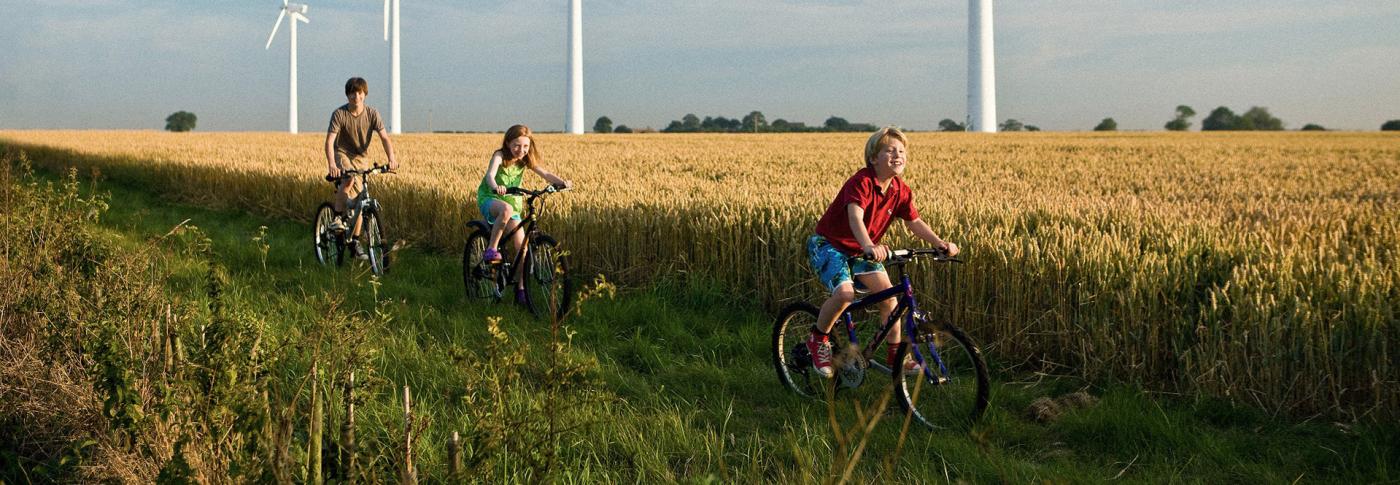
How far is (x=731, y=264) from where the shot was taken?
7.65 meters

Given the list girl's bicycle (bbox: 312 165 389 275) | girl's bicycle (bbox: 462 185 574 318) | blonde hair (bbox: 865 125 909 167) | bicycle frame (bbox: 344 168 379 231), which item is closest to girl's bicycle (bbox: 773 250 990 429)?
blonde hair (bbox: 865 125 909 167)

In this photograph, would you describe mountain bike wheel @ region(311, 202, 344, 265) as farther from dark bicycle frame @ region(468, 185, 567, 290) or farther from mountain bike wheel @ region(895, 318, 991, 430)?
mountain bike wheel @ region(895, 318, 991, 430)

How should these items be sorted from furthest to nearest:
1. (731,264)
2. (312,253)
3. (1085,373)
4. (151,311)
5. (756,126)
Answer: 1. (756,126)
2. (312,253)
3. (731,264)
4. (1085,373)
5. (151,311)

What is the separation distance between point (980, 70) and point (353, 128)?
4653 centimetres

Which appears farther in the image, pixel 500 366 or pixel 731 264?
pixel 731 264

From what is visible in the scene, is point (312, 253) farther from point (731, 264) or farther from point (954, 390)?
point (954, 390)

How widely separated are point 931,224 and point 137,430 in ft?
16.9

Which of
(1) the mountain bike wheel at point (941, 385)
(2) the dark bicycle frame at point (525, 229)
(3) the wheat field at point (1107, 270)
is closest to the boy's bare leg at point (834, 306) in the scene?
(1) the mountain bike wheel at point (941, 385)

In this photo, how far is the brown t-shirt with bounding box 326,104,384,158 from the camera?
30.9ft

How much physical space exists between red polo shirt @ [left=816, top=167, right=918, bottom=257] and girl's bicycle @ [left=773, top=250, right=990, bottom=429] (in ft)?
0.85

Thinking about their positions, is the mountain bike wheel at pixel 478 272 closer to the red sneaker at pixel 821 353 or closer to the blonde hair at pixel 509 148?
the blonde hair at pixel 509 148

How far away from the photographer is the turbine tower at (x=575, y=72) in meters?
45.2

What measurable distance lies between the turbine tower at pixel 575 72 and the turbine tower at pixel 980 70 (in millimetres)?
18725

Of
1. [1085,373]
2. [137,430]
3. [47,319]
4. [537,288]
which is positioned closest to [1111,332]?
[1085,373]
